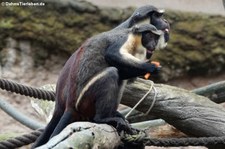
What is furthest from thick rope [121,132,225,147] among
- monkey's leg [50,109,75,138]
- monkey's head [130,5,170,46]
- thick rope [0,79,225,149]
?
monkey's head [130,5,170,46]

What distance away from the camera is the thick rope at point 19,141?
10.0 feet

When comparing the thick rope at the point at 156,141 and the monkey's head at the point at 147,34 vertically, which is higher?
the monkey's head at the point at 147,34

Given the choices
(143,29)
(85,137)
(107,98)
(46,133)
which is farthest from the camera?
(143,29)

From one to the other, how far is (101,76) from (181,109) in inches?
20.3

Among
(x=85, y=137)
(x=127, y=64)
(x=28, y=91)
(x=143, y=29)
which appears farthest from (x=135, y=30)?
(x=85, y=137)

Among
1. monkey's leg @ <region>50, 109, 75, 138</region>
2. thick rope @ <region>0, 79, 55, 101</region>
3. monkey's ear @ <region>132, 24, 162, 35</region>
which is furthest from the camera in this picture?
thick rope @ <region>0, 79, 55, 101</region>

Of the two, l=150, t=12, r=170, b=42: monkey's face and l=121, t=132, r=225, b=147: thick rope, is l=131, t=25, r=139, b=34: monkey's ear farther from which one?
l=121, t=132, r=225, b=147: thick rope

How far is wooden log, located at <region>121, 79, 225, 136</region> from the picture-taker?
3.33 metres

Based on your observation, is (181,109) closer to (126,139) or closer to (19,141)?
(126,139)

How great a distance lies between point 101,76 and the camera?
3.08m

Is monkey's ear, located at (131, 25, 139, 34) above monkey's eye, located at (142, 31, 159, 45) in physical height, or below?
above

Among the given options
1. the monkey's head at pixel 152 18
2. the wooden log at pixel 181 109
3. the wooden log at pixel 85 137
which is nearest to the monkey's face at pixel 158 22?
the monkey's head at pixel 152 18

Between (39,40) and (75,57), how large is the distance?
2860mm

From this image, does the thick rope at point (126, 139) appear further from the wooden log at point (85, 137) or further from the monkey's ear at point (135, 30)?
the monkey's ear at point (135, 30)
